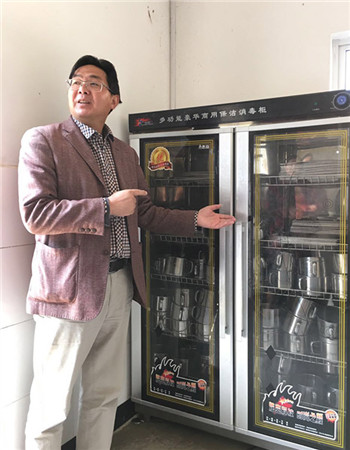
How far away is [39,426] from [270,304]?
3.90ft

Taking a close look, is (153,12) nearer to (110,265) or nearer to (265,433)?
(110,265)

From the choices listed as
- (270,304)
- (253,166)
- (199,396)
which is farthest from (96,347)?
(253,166)

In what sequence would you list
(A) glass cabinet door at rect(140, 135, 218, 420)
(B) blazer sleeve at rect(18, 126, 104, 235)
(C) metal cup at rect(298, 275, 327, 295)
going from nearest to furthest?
1. (B) blazer sleeve at rect(18, 126, 104, 235)
2. (C) metal cup at rect(298, 275, 327, 295)
3. (A) glass cabinet door at rect(140, 135, 218, 420)

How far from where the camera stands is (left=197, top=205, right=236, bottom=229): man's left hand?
195 centimetres

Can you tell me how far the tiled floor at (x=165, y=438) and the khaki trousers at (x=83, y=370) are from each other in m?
0.43

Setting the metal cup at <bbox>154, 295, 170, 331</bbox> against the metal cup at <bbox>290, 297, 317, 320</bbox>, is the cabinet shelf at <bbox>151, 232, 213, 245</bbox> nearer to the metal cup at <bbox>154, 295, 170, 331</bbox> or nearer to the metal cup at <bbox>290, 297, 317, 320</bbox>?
the metal cup at <bbox>154, 295, 170, 331</bbox>

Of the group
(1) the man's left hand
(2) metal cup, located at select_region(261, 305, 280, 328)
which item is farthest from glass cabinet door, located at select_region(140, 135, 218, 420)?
(2) metal cup, located at select_region(261, 305, 280, 328)

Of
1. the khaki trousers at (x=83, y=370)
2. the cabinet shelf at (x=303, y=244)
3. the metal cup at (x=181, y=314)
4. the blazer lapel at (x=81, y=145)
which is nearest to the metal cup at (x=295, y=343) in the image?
the cabinet shelf at (x=303, y=244)

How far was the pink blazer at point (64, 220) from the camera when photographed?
4.73ft

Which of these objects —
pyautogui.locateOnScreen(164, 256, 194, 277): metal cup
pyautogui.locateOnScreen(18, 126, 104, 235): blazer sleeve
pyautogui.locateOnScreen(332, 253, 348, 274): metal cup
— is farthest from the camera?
pyautogui.locateOnScreen(164, 256, 194, 277): metal cup

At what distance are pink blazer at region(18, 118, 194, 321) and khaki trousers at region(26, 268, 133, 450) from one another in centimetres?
10

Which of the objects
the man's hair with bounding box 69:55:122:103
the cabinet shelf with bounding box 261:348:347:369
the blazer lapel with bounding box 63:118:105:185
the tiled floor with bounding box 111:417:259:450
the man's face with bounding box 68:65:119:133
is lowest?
the tiled floor with bounding box 111:417:259:450

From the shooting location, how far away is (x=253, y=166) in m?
1.95

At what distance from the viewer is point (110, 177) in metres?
1.72
